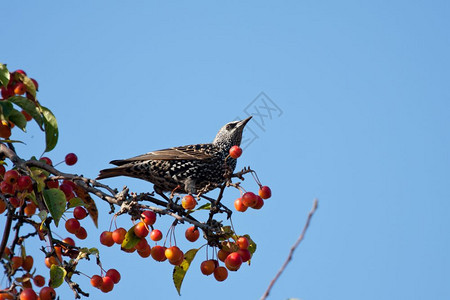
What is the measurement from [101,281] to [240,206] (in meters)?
0.98

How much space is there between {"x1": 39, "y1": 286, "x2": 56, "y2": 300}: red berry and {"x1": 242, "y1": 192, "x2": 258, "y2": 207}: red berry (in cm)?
125

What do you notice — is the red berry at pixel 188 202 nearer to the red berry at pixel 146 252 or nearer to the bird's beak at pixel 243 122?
the red berry at pixel 146 252

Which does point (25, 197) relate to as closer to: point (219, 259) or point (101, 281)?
point (101, 281)

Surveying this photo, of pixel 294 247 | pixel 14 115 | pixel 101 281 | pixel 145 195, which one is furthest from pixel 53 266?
pixel 294 247

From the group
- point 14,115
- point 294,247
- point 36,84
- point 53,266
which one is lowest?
point 294,247

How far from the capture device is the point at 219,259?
3.92m

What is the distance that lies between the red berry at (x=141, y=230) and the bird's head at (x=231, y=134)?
3.63m

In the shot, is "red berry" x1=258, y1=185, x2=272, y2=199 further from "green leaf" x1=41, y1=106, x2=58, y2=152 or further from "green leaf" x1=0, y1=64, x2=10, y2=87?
"green leaf" x1=0, y1=64, x2=10, y2=87

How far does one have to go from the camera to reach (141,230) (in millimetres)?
3625

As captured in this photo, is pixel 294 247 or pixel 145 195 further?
pixel 145 195

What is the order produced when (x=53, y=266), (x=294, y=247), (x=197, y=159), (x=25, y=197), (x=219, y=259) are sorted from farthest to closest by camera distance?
(x=197, y=159), (x=219, y=259), (x=25, y=197), (x=53, y=266), (x=294, y=247)

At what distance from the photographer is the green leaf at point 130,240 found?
3.64 metres

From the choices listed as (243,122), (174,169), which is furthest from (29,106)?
(243,122)

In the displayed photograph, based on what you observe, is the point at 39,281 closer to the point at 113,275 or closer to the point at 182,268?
the point at 113,275
